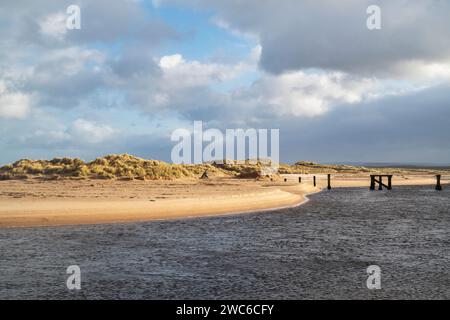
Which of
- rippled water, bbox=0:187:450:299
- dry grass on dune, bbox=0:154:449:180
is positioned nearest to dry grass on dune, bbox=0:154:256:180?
dry grass on dune, bbox=0:154:449:180

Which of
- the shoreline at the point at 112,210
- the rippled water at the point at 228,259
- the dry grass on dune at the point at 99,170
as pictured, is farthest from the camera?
the dry grass on dune at the point at 99,170

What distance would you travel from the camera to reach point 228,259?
52.3 feet

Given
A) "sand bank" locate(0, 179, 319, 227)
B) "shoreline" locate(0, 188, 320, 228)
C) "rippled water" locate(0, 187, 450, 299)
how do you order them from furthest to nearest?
"sand bank" locate(0, 179, 319, 227), "shoreline" locate(0, 188, 320, 228), "rippled water" locate(0, 187, 450, 299)

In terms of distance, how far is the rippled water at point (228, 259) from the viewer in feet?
39.7

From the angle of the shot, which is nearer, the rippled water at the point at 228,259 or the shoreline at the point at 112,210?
the rippled water at the point at 228,259

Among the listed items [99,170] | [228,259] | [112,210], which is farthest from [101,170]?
[228,259]

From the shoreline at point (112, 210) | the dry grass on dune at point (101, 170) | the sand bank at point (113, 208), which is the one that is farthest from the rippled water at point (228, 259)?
the dry grass on dune at point (101, 170)

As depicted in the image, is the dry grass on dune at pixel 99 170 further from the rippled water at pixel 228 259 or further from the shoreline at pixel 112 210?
the rippled water at pixel 228 259

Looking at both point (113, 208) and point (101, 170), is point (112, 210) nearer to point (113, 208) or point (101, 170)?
point (113, 208)

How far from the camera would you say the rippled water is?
12086 millimetres

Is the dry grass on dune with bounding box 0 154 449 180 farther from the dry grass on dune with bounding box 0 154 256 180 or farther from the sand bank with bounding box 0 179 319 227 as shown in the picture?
the sand bank with bounding box 0 179 319 227

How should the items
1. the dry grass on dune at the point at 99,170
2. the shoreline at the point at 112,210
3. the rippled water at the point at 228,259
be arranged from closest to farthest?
the rippled water at the point at 228,259, the shoreline at the point at 112,210, the dry grass on dune at the point at 99,170

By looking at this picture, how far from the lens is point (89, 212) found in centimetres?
2536

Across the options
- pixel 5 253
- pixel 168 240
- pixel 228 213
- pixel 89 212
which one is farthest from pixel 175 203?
pixel 5 253
